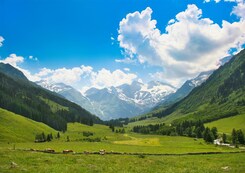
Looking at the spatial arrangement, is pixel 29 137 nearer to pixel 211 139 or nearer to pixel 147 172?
pixel 211 139

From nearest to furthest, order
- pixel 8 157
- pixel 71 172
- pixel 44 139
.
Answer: pixel 71 172, pixel 8 157, pixel 44 139

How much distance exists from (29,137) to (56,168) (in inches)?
5330

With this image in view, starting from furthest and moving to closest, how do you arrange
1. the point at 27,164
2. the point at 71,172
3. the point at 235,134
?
the point at 235,134 < the point at 27,164 < the point at 71,172

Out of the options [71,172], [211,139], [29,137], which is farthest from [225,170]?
[29,137]

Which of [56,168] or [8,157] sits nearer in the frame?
[56,168]

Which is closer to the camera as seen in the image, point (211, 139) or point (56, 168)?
point (56, 168)

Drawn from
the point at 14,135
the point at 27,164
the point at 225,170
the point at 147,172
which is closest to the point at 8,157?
the point at 27,164

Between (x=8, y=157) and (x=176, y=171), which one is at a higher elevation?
(x=8, y=157)

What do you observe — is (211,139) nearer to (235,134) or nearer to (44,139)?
(235,134)

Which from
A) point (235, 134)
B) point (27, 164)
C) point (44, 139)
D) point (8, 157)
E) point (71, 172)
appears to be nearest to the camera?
point (71, 172)

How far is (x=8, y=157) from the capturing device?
45.1 m

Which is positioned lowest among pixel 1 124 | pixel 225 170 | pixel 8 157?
pixel 225 170

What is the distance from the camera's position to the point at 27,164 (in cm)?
4062

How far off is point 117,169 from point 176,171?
9.24 meters
